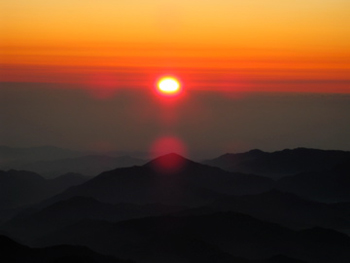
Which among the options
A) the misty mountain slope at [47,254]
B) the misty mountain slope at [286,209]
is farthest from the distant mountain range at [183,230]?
the misty mountain slope at [286,209]

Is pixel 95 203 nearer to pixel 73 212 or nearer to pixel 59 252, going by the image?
pixel 73 212

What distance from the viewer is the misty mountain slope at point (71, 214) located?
554 ft

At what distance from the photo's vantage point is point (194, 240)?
12438 cm

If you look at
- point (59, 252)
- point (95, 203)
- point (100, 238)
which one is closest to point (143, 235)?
point (100, 238)

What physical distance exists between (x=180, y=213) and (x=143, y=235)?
20.4 meters

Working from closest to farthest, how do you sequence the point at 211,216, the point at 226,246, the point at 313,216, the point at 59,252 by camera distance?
the point at 59,252 < the point at 226,246 < the point at 211,216 < the point at 313,216

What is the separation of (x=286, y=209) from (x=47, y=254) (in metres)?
92.2

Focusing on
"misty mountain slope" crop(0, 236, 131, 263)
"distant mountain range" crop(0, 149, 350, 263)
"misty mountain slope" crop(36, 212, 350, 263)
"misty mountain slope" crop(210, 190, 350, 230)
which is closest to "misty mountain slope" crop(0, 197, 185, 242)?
"distant mountain range" crop(0, 149, 350, 263)

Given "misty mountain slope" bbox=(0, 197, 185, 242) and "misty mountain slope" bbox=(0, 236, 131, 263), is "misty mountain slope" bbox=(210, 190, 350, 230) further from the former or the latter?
"misty mountain slope" bbox=(0, 236, 131, 263)

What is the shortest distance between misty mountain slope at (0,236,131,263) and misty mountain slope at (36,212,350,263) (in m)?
22.0

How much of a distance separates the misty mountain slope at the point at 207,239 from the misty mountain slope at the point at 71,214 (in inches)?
787

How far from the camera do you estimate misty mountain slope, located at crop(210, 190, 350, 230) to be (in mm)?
164875

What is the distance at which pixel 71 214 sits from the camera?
175 metres

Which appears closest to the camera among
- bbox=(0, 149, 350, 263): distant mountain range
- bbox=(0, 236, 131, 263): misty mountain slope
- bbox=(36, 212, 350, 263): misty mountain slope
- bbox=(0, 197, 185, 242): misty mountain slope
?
bbox=(0, 236, 131, 263): misty mountain slope
